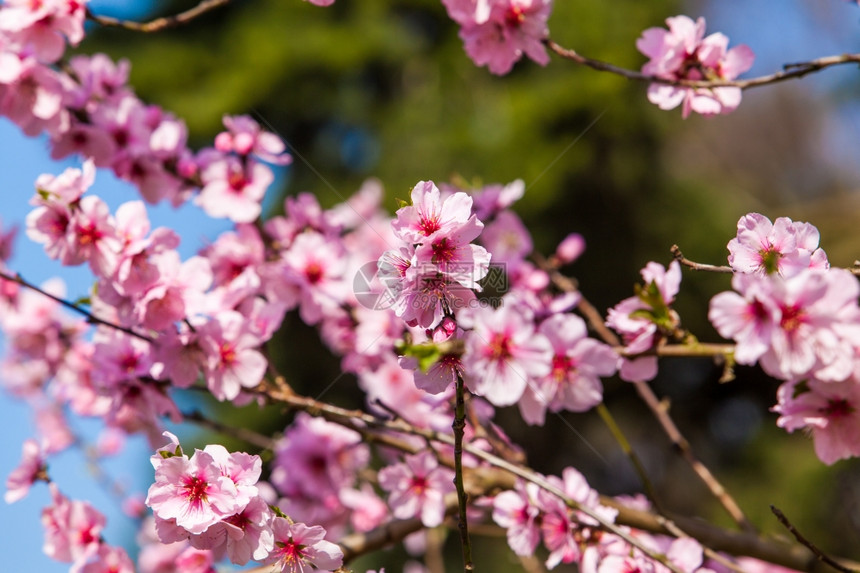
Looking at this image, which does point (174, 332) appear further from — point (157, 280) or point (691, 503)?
point (691, 503)

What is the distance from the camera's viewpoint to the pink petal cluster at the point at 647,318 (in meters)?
1.01

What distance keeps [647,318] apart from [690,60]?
584 millimetres

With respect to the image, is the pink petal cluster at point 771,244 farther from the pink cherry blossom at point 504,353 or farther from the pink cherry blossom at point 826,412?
the pink cherry blossom at point 504,353

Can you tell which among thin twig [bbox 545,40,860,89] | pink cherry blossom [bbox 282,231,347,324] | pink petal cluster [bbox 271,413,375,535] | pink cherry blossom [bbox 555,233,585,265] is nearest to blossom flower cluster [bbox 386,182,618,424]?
thin twig [bbox 545,40,860,89]

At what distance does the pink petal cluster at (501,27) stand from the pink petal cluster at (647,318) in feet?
1.79

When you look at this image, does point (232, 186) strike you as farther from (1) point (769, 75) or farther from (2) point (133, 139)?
(1) point (769, 75)

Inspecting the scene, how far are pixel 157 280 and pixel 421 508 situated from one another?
673 millimetres

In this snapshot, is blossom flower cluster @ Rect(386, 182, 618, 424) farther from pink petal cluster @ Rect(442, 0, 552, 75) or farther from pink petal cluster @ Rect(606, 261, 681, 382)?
pink petal cluster @ Rect(442, 0, 552, 75)

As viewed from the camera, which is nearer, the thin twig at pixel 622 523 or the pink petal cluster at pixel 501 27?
the thin twig at pixel 622 523

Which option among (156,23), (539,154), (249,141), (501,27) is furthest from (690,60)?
(539,154)

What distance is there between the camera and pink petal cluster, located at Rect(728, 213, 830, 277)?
0.93 m

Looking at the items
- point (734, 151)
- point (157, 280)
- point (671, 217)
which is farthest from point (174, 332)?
point (734, 151)

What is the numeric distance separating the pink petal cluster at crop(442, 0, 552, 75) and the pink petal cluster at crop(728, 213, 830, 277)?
0.60 meters

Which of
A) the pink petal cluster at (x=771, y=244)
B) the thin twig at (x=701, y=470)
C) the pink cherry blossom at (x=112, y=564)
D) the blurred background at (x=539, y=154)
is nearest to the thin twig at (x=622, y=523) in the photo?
the thin twig at (x=701, y=470)
